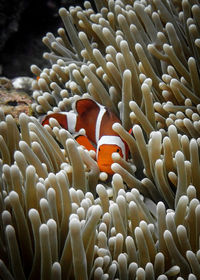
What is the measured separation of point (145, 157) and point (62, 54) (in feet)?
3.70

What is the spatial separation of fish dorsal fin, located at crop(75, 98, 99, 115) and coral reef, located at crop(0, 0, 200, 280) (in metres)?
0.13

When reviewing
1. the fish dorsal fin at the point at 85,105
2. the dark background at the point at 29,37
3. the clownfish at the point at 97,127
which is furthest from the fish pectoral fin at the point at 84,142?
the dark background at the point at 29,37

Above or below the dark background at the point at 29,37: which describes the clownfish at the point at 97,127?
below

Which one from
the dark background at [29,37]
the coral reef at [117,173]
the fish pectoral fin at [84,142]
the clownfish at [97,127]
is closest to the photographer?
the coral reef at [117,173]

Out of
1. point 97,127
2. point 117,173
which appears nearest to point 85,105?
point 97,127

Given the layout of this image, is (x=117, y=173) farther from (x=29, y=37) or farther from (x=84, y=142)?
(x=29, y=37)

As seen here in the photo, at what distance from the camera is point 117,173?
4.33ft

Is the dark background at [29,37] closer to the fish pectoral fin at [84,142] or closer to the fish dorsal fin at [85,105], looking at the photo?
the fish dorsal fin at [85,105]

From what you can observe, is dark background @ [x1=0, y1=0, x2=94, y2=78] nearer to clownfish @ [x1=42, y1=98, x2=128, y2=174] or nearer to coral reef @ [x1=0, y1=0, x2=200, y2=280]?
coral reef @ [x1=0, y1=0, x2=200, y2=280]

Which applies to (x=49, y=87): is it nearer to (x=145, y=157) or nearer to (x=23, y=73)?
(x=23, y=73)

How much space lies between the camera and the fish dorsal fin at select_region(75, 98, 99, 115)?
5.12ft

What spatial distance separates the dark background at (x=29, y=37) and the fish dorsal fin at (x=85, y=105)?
4.26ft

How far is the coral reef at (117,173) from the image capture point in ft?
3.19

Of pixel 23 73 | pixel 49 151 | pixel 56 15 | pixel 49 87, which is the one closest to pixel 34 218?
pixel 49 151
